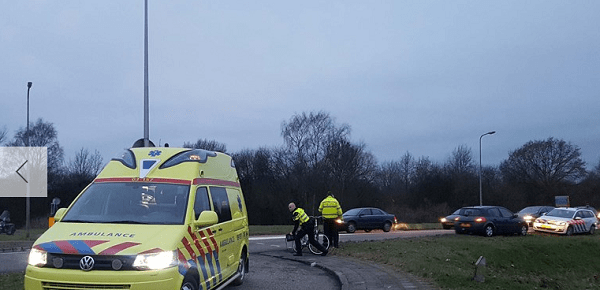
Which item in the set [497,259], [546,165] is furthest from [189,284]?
[546,165]

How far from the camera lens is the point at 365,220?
29766mm

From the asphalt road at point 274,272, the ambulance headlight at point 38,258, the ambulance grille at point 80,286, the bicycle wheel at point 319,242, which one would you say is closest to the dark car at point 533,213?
the bicycle wheel at point 319,242

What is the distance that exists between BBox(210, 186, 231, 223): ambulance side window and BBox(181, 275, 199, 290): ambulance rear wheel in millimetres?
1602

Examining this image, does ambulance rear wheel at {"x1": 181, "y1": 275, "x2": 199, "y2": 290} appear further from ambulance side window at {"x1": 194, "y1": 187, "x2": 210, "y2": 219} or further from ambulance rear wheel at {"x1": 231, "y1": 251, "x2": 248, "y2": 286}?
ambulance rear wheel at {"x1": 231, "y1": 251, "x2": 248, "y2": 286}

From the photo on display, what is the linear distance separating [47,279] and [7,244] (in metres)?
17.0

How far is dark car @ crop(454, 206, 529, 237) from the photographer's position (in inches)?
984

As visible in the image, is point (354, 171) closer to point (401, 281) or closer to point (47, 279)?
point (401, 281)

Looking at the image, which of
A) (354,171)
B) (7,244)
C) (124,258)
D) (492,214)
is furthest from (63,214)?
(354,171)

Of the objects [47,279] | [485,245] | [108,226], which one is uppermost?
[108,226]

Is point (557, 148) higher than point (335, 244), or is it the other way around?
point (557, 148)

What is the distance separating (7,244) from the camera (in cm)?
2103

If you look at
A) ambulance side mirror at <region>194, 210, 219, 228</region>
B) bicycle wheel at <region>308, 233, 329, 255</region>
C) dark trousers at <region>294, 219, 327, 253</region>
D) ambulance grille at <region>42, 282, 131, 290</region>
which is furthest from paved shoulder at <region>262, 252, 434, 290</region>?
ambulance grille at <region>42, 282, 131, 290</region>

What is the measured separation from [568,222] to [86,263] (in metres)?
26.9

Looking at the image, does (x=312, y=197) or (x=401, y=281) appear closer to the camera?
(x=401, y=281)
